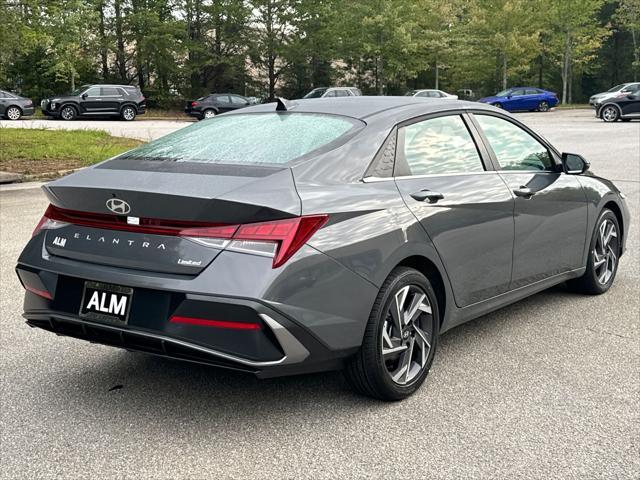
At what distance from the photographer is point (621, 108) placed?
31.8 m

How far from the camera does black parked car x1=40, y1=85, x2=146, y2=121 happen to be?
34713 mm

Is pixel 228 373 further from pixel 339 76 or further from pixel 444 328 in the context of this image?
pixel 339 76

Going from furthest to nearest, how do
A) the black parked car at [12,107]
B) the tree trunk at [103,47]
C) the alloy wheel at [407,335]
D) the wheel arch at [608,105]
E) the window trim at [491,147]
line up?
→ the tree trunk at [103,47], the black parked car at [12,107], the wheel arch at [608,105], the window trim at [491,147], the alloy wheel at [407,335]

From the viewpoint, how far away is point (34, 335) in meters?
4.72

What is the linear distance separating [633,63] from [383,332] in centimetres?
6000

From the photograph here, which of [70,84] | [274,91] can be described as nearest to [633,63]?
[274,91]

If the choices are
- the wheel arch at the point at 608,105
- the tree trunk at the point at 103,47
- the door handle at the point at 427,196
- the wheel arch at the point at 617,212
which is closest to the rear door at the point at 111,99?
the tree trunk at the point at 103,47

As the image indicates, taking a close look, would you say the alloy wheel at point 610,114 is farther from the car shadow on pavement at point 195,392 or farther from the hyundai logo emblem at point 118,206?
the hyundai logo emblem at point 118,206

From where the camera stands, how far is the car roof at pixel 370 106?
411 cm

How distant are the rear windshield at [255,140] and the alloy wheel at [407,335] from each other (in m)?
0.86

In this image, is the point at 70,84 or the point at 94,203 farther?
the point at 70,84

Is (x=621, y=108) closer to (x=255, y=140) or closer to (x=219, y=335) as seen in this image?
(x=255, y=140)

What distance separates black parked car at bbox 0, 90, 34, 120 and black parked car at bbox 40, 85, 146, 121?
1035 millimetres

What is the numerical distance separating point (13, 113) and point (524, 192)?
33177mm
